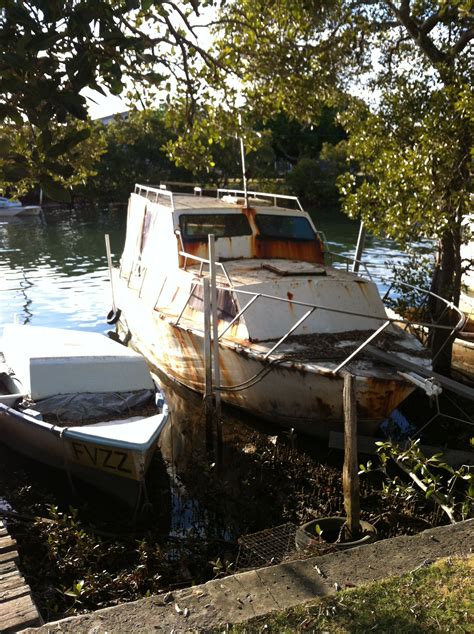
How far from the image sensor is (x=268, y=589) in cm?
450

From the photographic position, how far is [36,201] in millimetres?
56906

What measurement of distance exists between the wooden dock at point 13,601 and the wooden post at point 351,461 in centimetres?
348

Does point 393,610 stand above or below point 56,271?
above

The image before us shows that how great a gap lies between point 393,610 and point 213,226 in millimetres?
9600

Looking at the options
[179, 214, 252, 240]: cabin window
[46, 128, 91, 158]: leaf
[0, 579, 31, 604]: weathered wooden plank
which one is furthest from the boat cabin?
[46, 128, 91, 158]: leaf

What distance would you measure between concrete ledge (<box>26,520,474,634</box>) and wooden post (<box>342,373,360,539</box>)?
1.62 meters

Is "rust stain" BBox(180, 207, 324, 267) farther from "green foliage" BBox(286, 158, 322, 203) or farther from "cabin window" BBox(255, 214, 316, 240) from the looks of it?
"green foliage" BBox(286, 158, 322, 203)

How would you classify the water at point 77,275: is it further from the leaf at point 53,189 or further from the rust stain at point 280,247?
the leaf at point 53,189

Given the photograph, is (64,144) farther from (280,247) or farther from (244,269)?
(280,247)

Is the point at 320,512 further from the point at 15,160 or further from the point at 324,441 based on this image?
the point at 15,160

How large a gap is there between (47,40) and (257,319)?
7.49 metres

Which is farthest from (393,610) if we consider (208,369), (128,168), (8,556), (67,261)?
(128,168)

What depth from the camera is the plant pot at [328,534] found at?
250 inches

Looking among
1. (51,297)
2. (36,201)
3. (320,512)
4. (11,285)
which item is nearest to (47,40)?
(320,512)
